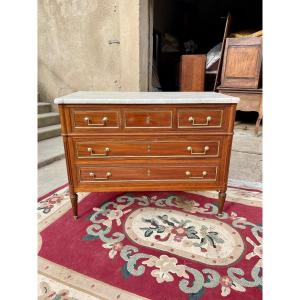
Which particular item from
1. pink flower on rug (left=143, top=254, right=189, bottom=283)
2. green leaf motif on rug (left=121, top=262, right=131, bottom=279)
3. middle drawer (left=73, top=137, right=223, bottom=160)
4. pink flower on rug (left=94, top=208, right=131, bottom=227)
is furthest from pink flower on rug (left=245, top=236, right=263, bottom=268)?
pink flower on rug (left=94, top=208, right=131, bottom=227)

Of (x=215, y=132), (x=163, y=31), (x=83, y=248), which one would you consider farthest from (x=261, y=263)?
(x=163, y=31)

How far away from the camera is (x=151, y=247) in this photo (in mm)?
1822

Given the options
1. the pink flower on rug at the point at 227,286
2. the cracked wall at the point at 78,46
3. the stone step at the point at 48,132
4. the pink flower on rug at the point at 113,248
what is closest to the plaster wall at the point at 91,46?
the cracked wall at the point at 78,46

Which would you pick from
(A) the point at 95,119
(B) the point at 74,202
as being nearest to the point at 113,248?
(B) the point at 74,202

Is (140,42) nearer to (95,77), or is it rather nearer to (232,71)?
(95,77)

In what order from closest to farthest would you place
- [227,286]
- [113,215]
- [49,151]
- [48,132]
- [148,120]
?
1. [227,286]
2. [148,120]
3. [113,215]
4. [49,151]
5. [48,132]

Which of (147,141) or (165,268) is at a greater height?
(147,141)

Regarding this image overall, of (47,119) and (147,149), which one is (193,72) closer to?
(47,119)

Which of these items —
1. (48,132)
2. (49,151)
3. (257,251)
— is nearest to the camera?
(257,251)

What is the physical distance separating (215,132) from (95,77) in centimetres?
330

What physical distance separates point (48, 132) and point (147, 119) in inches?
122

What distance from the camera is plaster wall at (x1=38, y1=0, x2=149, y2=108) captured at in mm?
3844

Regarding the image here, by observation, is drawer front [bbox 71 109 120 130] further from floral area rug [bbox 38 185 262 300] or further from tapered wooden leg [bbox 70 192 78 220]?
floral area rug [bbox 38 185 262 300]

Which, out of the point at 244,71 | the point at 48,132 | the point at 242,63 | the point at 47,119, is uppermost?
the point at 242,63
